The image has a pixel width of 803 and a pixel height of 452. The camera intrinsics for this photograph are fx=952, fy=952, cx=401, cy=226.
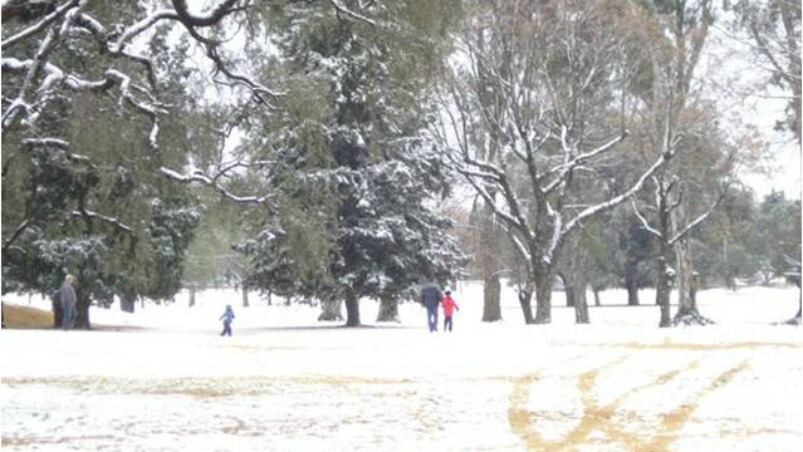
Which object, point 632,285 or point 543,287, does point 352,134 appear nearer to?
point 543,287

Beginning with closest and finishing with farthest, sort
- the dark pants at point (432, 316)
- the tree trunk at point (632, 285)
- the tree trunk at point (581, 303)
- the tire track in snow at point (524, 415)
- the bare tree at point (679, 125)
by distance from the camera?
the tire track in snow at point (524, 415) → the dark pants at point (432, 316) → the bare tree at point (679, 125) → the tree trunk at point (581, 303) → the tree trunk at point (632, 285)

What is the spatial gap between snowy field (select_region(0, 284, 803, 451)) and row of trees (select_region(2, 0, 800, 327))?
2124mm

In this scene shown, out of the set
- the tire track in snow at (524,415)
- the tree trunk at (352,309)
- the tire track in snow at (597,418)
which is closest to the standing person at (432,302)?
the tree trunk at (352,309)

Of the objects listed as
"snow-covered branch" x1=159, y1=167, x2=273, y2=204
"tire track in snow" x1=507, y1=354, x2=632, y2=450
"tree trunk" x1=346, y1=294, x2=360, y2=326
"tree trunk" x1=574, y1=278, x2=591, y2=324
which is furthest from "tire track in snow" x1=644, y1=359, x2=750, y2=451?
"tree trunk" x1=574, y1=278, x2=591, y2=324

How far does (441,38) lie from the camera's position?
40.1ft

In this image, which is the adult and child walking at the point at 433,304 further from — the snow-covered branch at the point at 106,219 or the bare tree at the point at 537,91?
the snow-covered branch at the point at 106,219

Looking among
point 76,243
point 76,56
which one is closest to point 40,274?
point 76,243

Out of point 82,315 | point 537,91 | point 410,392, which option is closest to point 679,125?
point 537,91

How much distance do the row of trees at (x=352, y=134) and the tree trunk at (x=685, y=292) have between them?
105 millimetres

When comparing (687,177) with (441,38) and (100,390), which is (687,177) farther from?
(100,390)

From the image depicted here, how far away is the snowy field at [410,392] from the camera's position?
8461 mm

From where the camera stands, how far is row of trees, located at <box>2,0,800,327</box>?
11945 millimetres

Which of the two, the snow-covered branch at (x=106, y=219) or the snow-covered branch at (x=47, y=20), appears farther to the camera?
the snow-covered branch at (x=106, y=219)

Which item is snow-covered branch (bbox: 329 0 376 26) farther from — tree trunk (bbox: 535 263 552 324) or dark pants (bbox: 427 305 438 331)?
tree trunk (bbox: 535 263 552 324)
